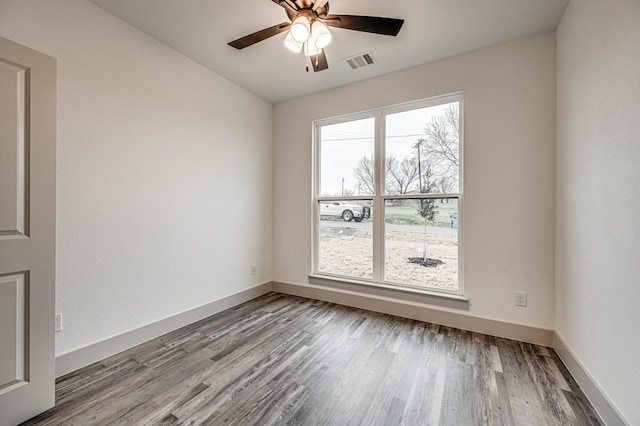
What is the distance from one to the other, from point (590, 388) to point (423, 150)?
2258 mm

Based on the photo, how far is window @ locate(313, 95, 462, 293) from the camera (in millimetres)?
2777

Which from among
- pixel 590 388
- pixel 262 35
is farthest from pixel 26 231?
pixel 590 388

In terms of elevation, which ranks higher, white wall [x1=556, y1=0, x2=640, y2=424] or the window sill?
white wall [x1=556, y1=0, x2=640, y2=424]

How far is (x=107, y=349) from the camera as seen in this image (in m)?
2.07

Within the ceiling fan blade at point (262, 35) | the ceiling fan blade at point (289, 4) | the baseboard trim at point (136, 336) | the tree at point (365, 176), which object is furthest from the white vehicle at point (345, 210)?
the ceiling fan blade at point (289, 4)

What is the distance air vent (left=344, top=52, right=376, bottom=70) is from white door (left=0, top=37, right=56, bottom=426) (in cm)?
237

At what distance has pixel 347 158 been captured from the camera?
3.44 meters

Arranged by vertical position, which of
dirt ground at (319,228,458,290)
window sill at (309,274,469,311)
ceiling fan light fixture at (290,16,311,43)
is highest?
ceiling fan light fixture at (290,16,311,43)

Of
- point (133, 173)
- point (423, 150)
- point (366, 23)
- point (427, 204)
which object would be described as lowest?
point (427, 204)

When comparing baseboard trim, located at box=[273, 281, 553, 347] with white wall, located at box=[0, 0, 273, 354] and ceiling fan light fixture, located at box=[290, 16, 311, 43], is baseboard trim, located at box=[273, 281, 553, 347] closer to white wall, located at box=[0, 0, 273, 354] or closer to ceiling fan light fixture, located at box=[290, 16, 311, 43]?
white wall, located at box=[0, 0, 273, 354]

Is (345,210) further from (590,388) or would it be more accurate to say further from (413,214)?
(590,388)

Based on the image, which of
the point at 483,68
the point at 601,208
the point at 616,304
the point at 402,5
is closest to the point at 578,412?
the point at 616,304

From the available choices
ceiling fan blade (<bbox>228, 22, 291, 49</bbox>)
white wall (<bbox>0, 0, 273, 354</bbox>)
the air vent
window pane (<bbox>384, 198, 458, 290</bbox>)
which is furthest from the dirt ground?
ceiling fan blade (<bbox>228, 22, 291, 49</bbox>)

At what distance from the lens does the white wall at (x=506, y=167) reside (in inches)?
90.8
